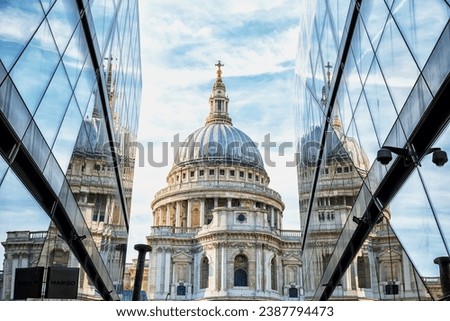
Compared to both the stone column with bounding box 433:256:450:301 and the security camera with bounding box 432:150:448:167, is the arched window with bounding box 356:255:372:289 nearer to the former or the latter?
the stone column with bounding box 433:256:450:301

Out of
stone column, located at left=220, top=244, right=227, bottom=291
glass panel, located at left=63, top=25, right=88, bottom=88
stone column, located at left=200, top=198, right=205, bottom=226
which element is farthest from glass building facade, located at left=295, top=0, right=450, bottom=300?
stone column, located at left=200, top=198, right=205, bottom=226

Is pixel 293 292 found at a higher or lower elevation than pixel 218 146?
lower

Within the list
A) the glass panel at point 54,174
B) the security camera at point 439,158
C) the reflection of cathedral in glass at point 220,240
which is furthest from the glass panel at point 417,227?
the reflection of cathedral in glass at point 220,240

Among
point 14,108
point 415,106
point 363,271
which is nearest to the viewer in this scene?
point 415,106

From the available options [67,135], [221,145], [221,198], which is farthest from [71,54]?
[221,145]

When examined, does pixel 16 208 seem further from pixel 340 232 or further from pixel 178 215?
pixel 178 215

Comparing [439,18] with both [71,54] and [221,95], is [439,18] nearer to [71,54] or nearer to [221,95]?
[71,54]

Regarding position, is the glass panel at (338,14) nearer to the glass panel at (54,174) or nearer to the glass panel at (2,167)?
the glass panel at (54,174)

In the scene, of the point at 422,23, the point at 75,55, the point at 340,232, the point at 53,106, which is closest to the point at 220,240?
the point at 340,232
